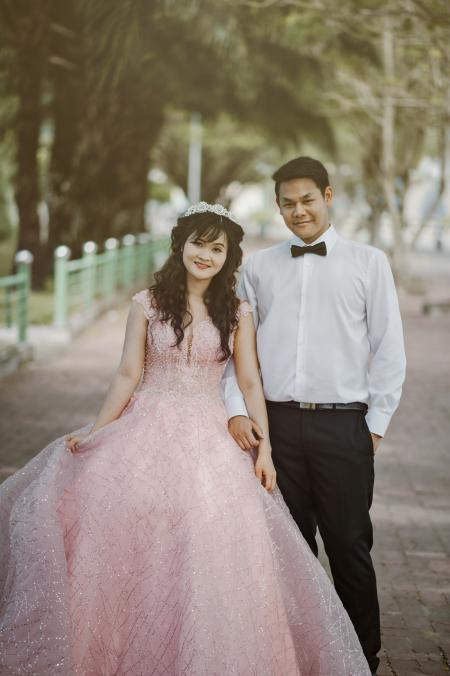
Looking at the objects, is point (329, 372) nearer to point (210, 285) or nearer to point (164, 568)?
point (210, 285)

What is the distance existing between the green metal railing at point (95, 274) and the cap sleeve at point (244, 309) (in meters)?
11.3

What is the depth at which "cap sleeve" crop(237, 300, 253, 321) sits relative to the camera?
4.15 metres

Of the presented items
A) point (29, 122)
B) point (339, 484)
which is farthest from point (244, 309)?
Answer: point (29, 122)

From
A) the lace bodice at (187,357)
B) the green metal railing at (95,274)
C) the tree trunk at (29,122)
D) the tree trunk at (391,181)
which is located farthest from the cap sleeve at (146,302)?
the tree trunk at (391,181)

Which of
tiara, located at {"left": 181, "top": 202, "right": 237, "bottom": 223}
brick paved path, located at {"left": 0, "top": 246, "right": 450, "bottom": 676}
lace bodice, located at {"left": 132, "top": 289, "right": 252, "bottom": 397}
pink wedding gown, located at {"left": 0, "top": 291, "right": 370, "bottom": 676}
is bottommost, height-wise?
brick paved path, located at {"left": 0, "top": 246, "right": 450, "bottom": 676}

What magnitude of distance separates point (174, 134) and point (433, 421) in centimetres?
4205

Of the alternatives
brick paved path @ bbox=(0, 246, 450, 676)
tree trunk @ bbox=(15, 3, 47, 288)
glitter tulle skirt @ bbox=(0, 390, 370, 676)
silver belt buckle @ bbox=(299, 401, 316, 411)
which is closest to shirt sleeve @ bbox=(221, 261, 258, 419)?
glitter tulle skirt @ bbox=(0, 390, 370, 676)

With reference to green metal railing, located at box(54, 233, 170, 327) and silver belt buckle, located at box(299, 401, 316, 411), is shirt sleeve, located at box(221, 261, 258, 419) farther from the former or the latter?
green metal railing, located at box(54, 233, 170, 327)

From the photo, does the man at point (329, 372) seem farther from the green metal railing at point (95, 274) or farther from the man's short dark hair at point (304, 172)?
the green metal railing at point (95, 274)

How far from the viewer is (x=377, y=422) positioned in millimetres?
4059

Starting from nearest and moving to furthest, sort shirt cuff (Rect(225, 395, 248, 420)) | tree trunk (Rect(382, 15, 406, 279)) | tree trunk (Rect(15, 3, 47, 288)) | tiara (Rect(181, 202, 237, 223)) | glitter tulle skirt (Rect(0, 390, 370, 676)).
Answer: glitter tulle skirt (Rect(0, 390, 370, 676)) < shirt cuff (Rect(225, 395, 248, 420)) < tiara (Rect(181, 202, 237, 223)) < tree trunk (Rect(15, 3, 47, 288)) < tree trunk (Rect(382, 15, 406, 279))

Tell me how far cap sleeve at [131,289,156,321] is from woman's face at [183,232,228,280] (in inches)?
8.2

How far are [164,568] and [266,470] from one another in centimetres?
54

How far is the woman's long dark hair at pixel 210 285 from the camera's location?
4102mm
